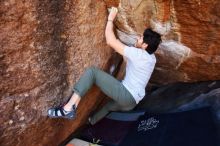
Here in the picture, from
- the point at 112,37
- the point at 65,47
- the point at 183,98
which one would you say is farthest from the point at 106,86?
the point at 183,98

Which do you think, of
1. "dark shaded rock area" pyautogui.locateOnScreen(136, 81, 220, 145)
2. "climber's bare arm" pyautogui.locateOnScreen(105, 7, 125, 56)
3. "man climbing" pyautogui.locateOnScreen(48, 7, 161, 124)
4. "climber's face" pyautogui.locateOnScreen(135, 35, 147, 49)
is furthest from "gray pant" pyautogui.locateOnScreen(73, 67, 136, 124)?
"dark shaded rock area" pyautogui.locateOnScreen(136, 81, 220, 145)

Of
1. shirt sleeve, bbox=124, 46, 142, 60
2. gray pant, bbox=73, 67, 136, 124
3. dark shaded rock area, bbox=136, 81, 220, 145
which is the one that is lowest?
dark shaded rock area, bbox=136, 81, 220, 145

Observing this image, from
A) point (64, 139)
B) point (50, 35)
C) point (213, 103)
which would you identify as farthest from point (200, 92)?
point (50, 35)

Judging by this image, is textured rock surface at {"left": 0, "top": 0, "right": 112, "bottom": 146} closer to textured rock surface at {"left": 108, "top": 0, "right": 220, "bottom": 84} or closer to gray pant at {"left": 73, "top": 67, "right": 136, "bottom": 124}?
gray pant at {"left": 73, "top": 67, "right": 136, "bottom": 124}

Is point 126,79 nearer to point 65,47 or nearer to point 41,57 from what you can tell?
point 65,47

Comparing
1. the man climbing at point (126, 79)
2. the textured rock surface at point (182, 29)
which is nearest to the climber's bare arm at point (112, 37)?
the man climbing at point (126, 79)

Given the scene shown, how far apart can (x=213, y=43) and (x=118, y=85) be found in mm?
923

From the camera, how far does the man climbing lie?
153 inches

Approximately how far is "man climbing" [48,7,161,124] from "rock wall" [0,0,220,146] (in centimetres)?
9

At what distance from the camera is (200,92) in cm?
454

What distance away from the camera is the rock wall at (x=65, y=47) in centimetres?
351

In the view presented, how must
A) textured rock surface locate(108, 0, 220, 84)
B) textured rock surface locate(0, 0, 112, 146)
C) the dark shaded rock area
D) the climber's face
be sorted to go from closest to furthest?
textured rock surface locate(0, 0, 112, 146), textured rock surface locate(108, 0, 220, 84), the climber's face, the dark shaded rock area

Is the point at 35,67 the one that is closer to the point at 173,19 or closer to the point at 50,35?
the point at 50,35

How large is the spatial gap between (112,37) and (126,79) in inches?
17.0
